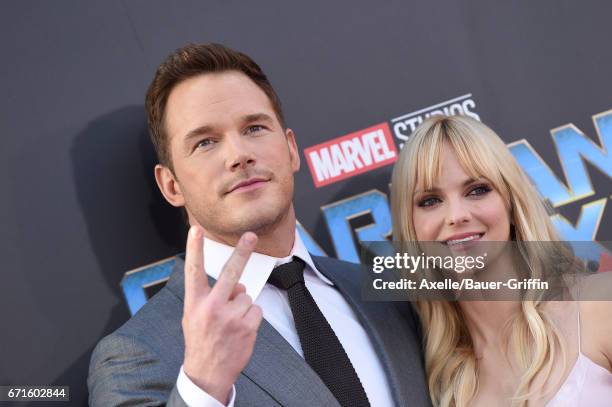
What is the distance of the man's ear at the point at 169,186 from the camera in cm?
216

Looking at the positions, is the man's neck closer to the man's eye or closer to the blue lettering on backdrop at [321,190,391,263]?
the man's eye

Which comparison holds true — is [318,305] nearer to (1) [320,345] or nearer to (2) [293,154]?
(1) [320,345]

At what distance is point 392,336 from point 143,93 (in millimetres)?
1231

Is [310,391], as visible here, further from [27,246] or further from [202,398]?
[27,246]

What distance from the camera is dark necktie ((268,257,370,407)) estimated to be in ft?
5.93

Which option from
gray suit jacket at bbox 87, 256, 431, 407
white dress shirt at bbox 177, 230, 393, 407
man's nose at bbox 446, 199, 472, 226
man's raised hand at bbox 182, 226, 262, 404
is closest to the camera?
man's raised hand at bbox 182, 226, 262, 404

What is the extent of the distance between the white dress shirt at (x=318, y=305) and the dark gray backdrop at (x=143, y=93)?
0.53m

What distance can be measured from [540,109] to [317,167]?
94 centimetres

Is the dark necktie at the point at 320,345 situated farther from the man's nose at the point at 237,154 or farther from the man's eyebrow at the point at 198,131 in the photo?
the man's eyebrow at the point at 198,131

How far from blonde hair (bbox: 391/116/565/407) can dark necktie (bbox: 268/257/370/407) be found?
1.29ft

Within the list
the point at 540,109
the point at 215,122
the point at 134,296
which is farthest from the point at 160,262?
the point at 540,109

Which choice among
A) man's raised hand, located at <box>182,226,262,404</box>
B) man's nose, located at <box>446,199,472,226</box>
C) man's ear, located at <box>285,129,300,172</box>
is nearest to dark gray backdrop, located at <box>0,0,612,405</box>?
man's ear, located at <box>285,129,300,172</box>

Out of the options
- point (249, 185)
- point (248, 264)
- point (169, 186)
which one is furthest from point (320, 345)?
point (169, 186)

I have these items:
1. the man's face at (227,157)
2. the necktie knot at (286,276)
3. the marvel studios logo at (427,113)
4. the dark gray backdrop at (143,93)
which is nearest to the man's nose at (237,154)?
the man's face at (227,157)
